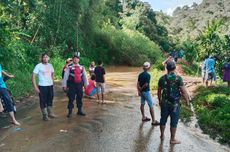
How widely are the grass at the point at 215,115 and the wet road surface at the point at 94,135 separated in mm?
486

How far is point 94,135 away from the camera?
31.9 ft

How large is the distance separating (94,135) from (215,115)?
4440 mm

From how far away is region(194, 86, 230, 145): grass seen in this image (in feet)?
34.3

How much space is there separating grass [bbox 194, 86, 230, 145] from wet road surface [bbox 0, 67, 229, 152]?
0.49 meters

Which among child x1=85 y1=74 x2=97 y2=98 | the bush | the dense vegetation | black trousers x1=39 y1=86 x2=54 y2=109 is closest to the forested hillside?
the bush

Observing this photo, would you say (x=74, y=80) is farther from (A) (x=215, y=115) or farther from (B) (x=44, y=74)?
(A) (x=215, y=115)

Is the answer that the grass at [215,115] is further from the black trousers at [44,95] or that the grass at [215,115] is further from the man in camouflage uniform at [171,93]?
the black trousers at [44,95]

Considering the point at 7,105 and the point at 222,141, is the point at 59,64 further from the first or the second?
the point at 222,141

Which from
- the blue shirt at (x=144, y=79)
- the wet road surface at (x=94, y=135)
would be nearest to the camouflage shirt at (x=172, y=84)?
the wet road surface at (x=94, y=135)

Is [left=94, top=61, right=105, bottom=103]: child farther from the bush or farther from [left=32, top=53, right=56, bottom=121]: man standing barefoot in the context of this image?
the bush

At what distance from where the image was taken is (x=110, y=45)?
44.4 metres

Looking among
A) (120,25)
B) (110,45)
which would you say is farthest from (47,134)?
(120,25)

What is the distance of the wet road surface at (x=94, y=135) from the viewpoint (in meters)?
8.59

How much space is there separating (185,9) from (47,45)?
7755 cm
